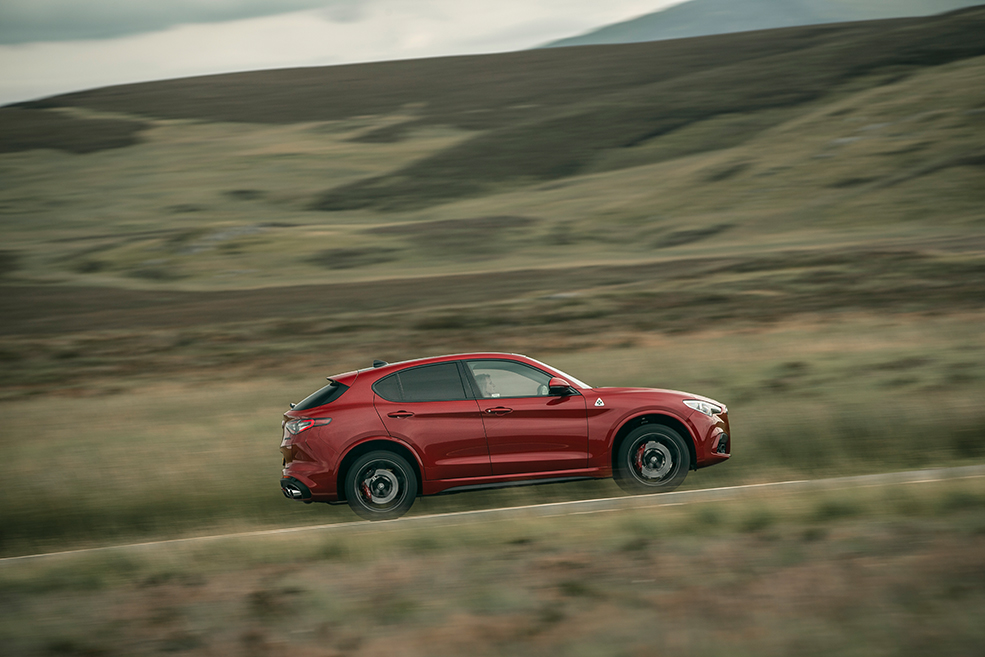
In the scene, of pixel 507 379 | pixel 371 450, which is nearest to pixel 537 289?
pixel 507 379

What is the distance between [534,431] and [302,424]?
1.97 m

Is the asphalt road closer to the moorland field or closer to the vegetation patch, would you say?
the moorland field

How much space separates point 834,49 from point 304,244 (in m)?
37.9

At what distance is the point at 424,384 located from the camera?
877 cm

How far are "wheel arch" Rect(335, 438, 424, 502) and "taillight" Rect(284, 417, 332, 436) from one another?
1.08 ft

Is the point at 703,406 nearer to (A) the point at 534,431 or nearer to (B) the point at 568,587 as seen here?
(A) the point at 534,431

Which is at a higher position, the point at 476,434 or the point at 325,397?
the point at 325,397

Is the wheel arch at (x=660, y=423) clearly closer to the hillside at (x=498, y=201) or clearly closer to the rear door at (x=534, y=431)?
the rear door at (x=534, y=431)

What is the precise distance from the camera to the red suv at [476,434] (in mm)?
8430

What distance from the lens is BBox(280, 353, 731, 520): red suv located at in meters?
8.43

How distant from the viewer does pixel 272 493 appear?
36.2 feet

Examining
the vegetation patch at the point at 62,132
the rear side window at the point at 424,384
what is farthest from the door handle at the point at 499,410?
the vegetation patch at the point at 62,132

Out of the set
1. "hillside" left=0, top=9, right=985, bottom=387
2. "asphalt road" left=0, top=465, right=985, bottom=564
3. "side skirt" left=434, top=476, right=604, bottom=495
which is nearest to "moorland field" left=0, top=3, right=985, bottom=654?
"hillside" left=0, top=9, right=985, bottom=387

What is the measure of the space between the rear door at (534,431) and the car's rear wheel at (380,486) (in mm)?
764
